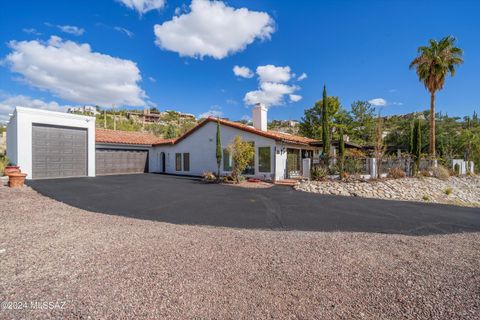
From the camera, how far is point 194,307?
2.70 metres

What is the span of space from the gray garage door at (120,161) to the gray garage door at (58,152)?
213 centimetres

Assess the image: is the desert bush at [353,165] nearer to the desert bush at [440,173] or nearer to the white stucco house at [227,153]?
the white stucco house at [227,153]

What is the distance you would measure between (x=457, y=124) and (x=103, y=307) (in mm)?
49286

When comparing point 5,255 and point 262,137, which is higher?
point 262,137

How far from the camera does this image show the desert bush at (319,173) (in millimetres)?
14445

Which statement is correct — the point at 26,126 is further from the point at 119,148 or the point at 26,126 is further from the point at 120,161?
the point at 120,161

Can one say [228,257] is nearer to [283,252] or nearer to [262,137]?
[283,252]

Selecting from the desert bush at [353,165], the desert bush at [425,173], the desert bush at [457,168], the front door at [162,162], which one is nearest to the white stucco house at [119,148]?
the front door at [162,162]

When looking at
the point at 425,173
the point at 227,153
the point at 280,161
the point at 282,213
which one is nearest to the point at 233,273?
the point at 282,213

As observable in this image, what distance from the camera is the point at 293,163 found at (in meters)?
17.7

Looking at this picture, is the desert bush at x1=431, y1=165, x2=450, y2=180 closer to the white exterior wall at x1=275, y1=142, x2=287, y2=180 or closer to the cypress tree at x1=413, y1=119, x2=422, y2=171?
the cypress tree at x1=413, y1=119, x2=422, y2=171

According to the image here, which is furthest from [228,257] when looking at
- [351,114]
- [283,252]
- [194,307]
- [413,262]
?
[351,114]

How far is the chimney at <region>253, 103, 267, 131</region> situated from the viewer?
759 inches

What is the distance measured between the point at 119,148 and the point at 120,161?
132 cm
